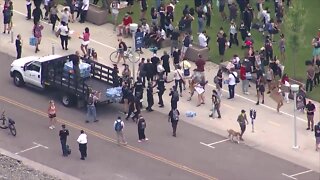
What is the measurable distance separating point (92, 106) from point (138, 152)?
302 centimetres

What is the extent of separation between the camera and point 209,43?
61.9 m

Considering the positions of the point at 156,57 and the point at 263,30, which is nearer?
the point at 156,57

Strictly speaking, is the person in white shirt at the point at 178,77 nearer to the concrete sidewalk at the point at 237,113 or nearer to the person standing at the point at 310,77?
the concrete sidewalk at the point at 237,113

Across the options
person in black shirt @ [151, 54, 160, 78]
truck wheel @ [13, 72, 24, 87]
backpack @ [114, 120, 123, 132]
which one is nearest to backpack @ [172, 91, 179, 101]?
person in black shirt @ [151, 54, 160, 78]

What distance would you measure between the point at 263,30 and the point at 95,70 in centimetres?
999

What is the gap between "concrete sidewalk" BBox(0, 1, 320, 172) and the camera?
5275 cm

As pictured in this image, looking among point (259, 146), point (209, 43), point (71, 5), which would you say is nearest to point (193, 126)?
point (259, 146)

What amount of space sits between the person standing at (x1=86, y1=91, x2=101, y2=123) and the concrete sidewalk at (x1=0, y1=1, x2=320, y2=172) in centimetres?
290

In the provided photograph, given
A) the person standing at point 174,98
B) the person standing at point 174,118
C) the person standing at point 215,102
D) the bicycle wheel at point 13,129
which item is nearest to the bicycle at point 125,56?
the person standing at point 174,98

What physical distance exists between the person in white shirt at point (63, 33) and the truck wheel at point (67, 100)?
5630 mm

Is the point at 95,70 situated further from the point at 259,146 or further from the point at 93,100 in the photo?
the point at 259,146

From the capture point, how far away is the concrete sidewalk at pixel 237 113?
52.8 meters

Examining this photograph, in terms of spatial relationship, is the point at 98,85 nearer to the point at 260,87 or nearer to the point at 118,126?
the point at 118,126

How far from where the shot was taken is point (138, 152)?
172 feet
